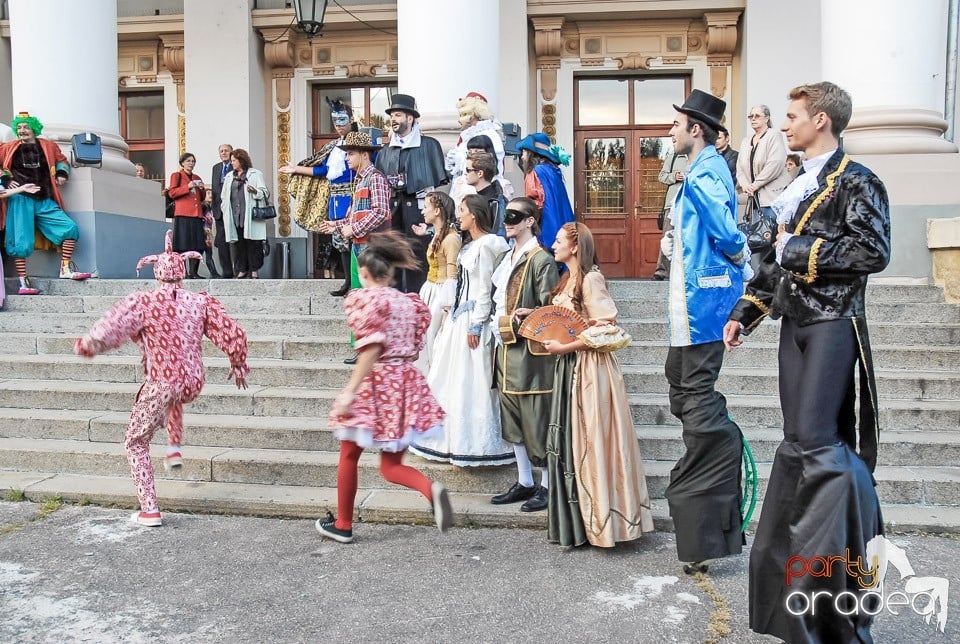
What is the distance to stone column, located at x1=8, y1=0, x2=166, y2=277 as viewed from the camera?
9188 millimetres

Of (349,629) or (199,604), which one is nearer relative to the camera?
(349,629)

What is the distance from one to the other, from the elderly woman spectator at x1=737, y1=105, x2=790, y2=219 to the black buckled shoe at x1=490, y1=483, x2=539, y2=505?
14.7 feet

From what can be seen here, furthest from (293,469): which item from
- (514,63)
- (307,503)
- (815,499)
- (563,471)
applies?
(514,63)

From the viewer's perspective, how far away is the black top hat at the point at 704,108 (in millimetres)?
3883

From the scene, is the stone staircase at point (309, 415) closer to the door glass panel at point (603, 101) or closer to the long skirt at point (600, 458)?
the long skirt at point (600, 458)

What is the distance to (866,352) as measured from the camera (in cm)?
297

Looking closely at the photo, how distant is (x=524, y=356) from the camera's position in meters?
4.93

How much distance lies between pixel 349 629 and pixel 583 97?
1128cm

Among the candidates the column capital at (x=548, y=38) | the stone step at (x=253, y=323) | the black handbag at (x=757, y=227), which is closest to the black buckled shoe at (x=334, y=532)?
the stone step at (x=253, y=323)

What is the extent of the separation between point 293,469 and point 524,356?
1.73 metres

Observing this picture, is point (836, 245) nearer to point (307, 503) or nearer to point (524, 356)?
point (524, 356)

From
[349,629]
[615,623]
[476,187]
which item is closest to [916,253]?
[476,187]

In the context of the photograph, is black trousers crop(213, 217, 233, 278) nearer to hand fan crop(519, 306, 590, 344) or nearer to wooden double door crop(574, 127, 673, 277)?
wooden double door crop(574, 127, 673, 277)

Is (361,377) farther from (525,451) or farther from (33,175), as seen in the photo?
(33,175)
